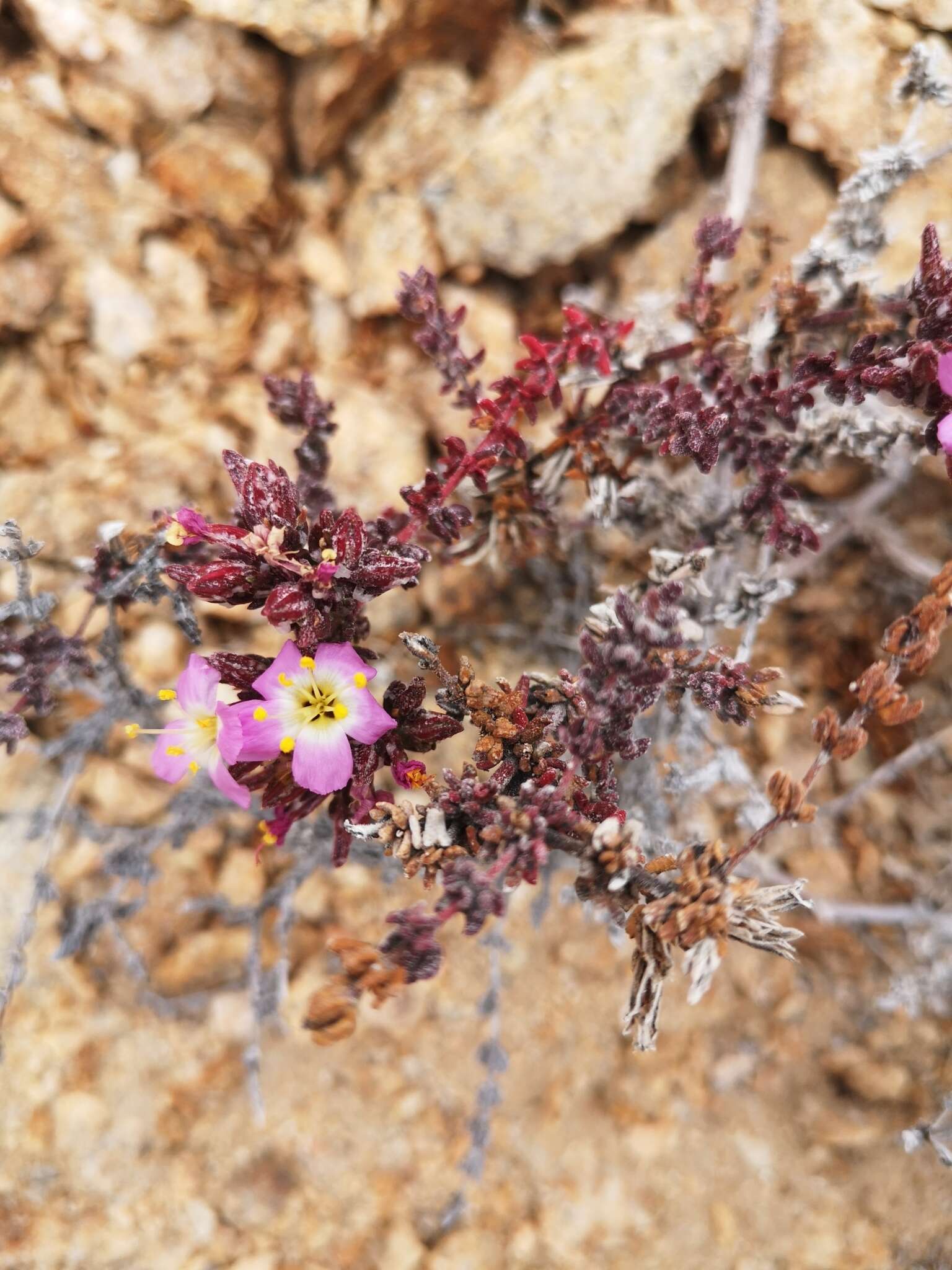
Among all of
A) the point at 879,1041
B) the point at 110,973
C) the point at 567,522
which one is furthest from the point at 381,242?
the point at 879,1041

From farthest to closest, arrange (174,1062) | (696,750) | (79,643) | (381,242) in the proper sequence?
1. (381,242)
2. (174,1062)
3. (696,750)
4. (79,643)

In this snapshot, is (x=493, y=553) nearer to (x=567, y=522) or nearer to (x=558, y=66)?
(x=567, y=522)

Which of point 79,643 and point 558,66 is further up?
point 558,66

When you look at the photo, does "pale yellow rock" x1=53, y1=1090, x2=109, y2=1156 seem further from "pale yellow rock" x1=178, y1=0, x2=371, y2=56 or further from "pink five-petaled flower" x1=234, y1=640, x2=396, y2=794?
"pale yellow rock" x1=178, y1=0, x2=371, y2=56

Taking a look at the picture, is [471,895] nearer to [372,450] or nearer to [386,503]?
[386,503]

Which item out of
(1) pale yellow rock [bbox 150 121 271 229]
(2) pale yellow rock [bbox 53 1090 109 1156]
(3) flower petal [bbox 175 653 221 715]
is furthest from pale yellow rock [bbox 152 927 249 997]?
(1) pale yellow rock [bbox 150 121 271 229]

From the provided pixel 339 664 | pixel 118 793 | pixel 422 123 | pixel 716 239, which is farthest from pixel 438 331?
pixel 118 793

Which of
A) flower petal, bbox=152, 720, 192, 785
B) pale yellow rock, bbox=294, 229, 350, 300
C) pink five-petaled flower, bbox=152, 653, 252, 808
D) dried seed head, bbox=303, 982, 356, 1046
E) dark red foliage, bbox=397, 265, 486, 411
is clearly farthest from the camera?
pale yellow rock, bbox=294, 229, 350, 300
